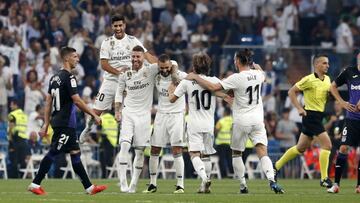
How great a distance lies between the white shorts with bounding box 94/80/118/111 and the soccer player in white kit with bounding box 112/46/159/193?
184 cm

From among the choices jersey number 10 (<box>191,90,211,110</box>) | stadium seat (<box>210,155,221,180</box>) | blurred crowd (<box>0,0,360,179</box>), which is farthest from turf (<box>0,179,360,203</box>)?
blurred crowd (<box>0,0,360,179</box>)

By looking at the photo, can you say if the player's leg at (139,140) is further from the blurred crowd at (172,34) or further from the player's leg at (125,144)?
the blurred crowd at (172,34)

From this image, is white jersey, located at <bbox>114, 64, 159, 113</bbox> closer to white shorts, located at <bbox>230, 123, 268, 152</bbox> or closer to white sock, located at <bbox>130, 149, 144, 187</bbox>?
white sock, located at <bbox>130, 149, 144, 187</bbox>

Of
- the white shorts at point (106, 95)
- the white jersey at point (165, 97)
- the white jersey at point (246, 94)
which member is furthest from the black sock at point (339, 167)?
the white shorts at point (106, 95)

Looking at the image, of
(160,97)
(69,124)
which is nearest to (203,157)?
(160,97)

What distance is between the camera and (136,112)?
2472 cm

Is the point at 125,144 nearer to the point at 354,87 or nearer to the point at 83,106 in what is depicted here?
the point at 83,106

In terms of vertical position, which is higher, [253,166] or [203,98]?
[203,98]

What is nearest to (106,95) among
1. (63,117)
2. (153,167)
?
(153,167)

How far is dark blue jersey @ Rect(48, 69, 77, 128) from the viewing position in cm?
2275

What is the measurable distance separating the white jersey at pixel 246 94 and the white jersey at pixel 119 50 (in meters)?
3.00

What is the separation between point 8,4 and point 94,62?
3.37 meters

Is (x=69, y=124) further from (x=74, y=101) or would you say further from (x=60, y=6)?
(x=60, y=6)

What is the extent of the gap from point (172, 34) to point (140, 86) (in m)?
16.7
